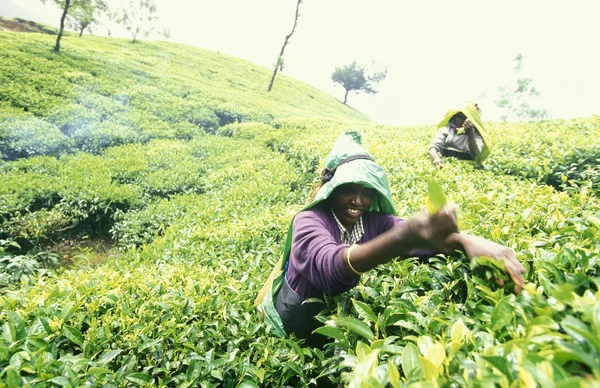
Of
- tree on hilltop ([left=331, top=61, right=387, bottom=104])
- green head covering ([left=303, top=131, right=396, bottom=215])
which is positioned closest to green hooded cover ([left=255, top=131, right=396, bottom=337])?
green head covering ([left=303, top=131, right=396, bottom=215])

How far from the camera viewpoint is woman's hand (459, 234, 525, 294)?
126 cm

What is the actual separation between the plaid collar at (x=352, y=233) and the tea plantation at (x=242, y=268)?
26cm

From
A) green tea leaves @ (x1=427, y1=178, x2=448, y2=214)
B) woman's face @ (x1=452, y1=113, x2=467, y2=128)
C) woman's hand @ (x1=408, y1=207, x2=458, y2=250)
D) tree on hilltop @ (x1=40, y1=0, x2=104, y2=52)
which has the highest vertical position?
tree on hilltop @ (x1=40, y1=0, x2=104, y2=52)

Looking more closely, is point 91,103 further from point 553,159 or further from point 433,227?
point 433,227

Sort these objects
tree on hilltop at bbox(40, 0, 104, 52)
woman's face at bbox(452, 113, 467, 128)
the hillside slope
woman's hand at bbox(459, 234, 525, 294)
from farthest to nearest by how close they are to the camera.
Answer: tree on hilltop at bbox(40, 0, 104, 52) → the hillside slope → woman's face at bbox(452, 113, 467, 128) → woman's hand at bbox(459, 234, 525, 294)

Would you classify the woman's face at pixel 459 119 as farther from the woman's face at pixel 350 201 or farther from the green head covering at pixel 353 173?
the woman's face at pixel 350 201

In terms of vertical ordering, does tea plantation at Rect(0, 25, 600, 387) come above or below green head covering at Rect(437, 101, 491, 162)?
below

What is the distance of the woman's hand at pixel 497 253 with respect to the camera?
1265mm

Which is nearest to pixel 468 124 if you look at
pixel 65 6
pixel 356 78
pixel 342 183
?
pixel 342 183

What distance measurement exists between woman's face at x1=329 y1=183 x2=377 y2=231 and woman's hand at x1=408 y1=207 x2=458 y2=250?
742mm

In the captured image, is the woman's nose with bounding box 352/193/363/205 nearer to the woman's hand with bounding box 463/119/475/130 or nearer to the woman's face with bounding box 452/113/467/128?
the woman's hand with bounding box 463/119/475/130

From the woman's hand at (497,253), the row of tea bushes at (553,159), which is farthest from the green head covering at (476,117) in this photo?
the woman's hand at (497,253)

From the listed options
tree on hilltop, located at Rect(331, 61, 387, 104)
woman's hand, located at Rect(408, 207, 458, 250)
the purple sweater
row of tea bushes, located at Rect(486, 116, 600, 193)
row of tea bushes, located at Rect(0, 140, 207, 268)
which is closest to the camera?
woman's hand, located at Rect(408, 207, 458, 250)

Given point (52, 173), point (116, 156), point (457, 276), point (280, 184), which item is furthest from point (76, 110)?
point (457, 276)
